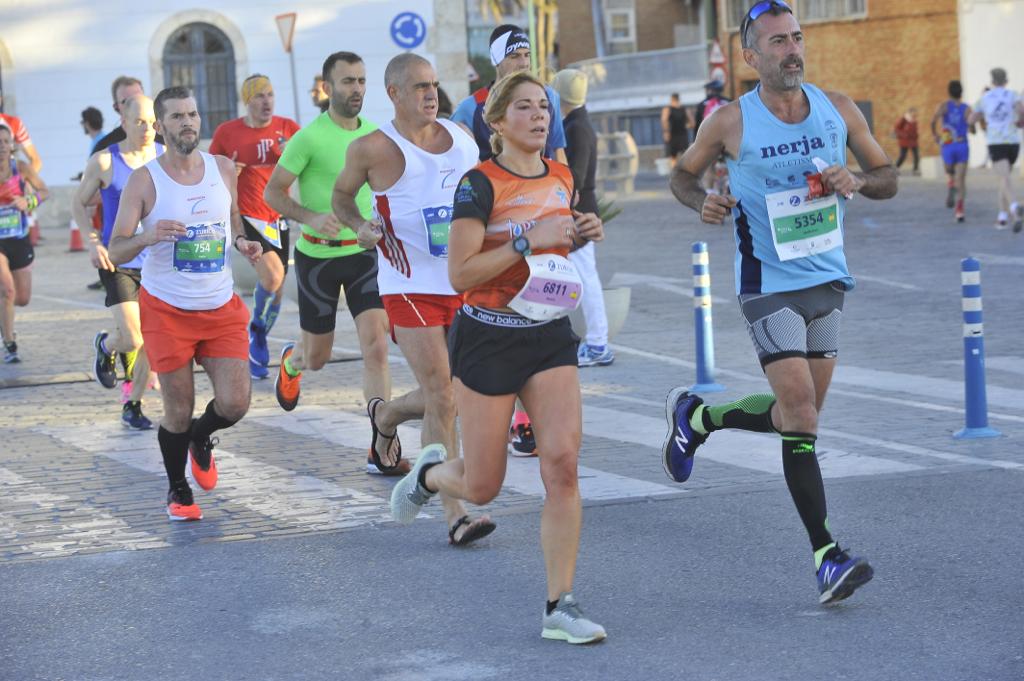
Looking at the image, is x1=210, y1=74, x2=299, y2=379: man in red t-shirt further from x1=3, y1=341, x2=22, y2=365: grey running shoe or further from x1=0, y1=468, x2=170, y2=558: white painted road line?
x1=0, y1=468, x2=170, y2=558: white painted road line

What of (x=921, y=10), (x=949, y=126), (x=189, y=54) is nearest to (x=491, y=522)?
(x=949, y=126)

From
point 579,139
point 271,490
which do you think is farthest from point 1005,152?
point 271,490

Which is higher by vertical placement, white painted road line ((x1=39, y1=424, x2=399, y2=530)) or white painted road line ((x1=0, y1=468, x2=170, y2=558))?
white painted road line ((x1=0, y1=468, x2=170, y2=558))

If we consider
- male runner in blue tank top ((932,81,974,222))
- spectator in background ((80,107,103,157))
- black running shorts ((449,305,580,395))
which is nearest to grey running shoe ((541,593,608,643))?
black running shorts ((449,305,580,395))

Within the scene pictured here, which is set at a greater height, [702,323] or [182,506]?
[702,323]

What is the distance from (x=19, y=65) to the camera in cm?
3497

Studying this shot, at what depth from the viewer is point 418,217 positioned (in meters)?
7.22

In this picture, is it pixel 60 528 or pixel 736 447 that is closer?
pixel 60 528

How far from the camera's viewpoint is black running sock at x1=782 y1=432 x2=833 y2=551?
5.95 meters

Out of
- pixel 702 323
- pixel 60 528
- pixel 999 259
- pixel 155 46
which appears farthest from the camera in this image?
pixel 155 46

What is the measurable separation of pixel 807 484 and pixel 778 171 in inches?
44.1

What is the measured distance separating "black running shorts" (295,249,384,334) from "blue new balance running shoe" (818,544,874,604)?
3.60 m

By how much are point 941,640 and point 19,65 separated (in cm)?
3235

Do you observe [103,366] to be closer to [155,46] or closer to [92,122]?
[92,122]
